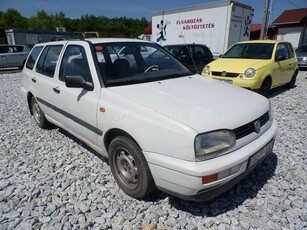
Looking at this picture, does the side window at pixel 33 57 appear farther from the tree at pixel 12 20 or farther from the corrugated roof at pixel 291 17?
the tree at pixel 12 20

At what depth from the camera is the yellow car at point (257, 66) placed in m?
5.98

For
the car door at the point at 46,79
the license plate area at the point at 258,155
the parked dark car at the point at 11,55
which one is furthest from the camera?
the parked dark car at the point at 11,55

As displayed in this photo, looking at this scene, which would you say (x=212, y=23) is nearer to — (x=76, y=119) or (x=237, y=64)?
(x=237, y=64)

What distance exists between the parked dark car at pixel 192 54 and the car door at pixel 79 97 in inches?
257

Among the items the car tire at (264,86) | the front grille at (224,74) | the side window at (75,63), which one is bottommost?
the car tire at (264,86)

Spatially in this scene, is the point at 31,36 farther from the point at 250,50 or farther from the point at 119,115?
the point at 119,115

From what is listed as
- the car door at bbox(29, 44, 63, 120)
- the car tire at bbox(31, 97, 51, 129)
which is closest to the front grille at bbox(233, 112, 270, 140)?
the car door at bbox(29, 44, 63, 120)

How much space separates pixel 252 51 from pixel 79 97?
18.9 feet

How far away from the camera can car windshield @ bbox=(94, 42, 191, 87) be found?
2.82 metres

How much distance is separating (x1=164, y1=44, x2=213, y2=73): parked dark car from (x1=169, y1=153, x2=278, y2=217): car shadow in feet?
22.9

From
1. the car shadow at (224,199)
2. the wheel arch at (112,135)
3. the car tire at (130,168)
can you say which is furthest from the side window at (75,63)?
the car shadow at (224,199)

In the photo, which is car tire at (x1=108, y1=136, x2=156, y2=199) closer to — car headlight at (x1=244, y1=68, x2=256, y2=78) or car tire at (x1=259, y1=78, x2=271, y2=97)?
car headlight at (x1=244, y1=68, x2=256, y2=78)

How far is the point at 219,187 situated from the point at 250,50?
599cm

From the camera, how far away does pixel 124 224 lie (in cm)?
230
